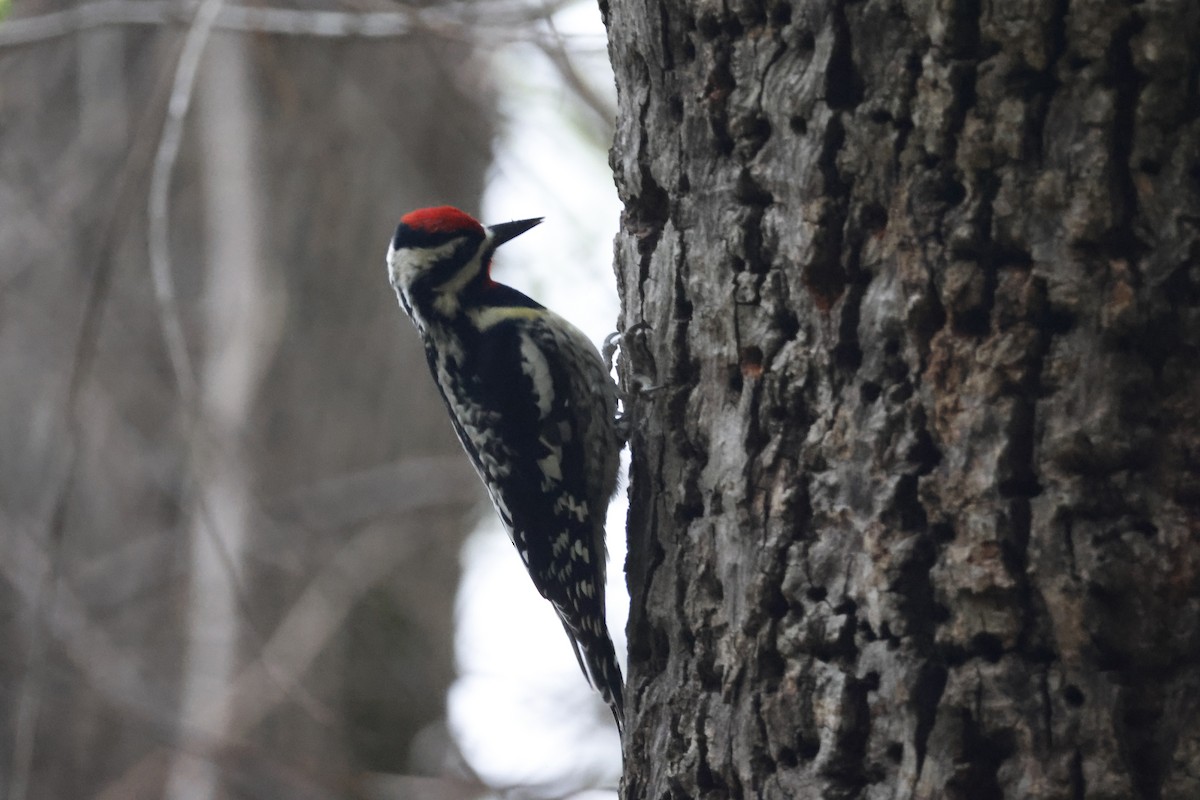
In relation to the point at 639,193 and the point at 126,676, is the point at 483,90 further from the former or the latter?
the point at 639,193

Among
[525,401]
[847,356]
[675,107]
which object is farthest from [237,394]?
[847,356]

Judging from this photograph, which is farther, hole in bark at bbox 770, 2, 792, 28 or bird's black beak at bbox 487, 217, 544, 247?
bird's black beak at bbox 487, 217, 544, 247

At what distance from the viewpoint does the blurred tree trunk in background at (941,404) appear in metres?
1.58

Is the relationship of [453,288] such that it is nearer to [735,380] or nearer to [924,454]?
[735,380]

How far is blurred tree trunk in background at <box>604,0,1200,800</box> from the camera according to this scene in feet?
5.19

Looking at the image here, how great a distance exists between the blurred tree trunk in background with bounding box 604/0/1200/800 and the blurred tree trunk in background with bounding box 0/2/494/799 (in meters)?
3.31

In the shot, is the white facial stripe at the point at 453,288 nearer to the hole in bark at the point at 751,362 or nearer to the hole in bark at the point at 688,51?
the hole in bark at the point at 688,51

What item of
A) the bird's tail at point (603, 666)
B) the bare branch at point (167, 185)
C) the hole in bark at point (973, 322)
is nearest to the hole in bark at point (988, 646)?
the hole in bark at point (973, 322)

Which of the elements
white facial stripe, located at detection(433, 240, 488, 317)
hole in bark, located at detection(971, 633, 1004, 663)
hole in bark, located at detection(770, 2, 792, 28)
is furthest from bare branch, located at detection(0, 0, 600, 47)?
hole in bark, located at detection(971, 633, 1004, 663)

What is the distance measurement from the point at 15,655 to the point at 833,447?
4.59m

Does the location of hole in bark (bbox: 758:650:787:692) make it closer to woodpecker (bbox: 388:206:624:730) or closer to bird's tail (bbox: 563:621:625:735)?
bird's tail (bbox: 563:621:625:735)

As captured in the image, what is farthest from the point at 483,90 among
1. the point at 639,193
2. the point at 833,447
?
the point at 833,447

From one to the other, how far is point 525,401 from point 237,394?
6.79 feet

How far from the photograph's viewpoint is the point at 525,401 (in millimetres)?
3529
